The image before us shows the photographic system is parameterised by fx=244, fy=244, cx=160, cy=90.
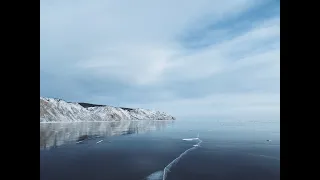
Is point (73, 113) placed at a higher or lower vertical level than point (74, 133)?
lower

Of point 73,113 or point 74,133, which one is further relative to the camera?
point 73,113

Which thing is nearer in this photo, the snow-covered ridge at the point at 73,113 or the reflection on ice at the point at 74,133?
the reflection on ice at the point at 74,133

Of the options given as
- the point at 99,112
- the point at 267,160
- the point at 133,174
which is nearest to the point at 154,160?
the point at 133,174

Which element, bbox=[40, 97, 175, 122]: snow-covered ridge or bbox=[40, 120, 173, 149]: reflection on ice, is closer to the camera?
bbox=[40, 120, 173, 149]: reflection on ice
